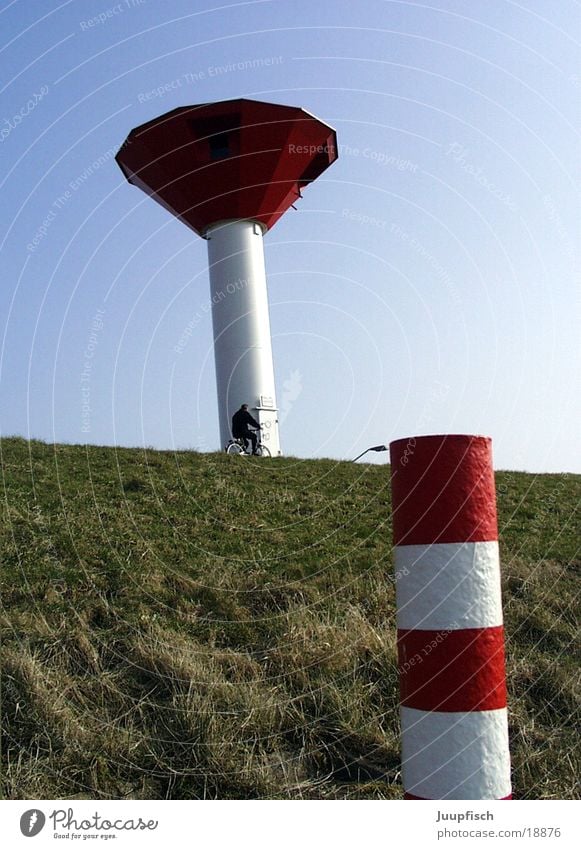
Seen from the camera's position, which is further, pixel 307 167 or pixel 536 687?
pixel 307 167

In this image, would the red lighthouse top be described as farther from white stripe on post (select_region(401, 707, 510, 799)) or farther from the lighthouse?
white stripe on post (select_region(401, 707, 510, 799))

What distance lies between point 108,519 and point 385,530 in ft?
8.24

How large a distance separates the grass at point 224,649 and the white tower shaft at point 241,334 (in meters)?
10.7

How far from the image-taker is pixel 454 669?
2.26 metres

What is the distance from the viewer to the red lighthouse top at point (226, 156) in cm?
1869

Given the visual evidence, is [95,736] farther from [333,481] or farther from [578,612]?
[333,481]

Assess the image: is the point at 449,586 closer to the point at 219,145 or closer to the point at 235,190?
the point at 235,190

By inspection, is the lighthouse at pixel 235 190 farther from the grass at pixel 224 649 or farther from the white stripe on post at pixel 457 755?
the white stripe on post at pixel 457 755

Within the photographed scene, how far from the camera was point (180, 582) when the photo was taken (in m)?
5.45

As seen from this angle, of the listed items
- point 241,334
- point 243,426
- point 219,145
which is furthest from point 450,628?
point 219,145

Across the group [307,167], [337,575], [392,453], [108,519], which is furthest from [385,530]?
[307,167]

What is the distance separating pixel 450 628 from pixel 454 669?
4.6 inches

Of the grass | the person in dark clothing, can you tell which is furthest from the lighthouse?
the grass
